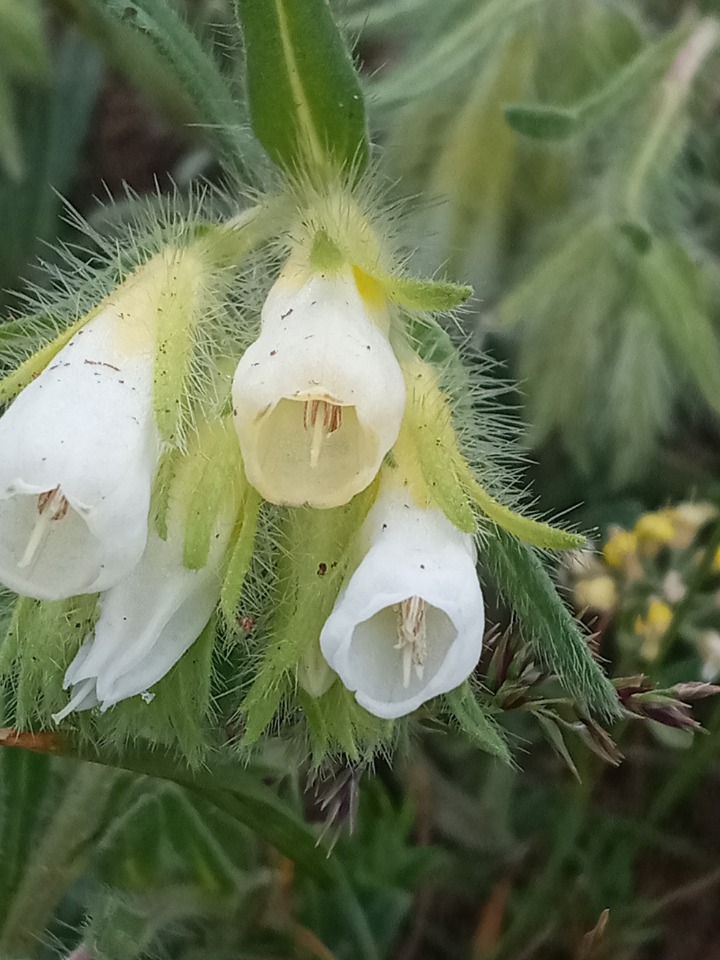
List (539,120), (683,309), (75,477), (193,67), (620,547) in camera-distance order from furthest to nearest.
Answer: (683,309), (620,547), (539,120), (193,67), (75,477)

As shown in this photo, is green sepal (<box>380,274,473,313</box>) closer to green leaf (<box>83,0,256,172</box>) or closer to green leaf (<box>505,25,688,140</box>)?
green leaf (<box>83,0,256,172</box>)

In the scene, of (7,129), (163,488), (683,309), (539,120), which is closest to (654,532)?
(683,309)

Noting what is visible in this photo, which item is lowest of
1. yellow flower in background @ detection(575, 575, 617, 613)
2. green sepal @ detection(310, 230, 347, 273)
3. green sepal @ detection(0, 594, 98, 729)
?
yellow flower in background @ detection(575, 575, 617, 613)

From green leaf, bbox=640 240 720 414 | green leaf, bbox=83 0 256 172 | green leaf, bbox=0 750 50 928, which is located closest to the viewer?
green leaf, bbox=83 0 256 172

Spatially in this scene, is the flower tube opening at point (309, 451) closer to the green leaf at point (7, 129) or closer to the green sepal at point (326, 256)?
the green sepal at point (326, 256)

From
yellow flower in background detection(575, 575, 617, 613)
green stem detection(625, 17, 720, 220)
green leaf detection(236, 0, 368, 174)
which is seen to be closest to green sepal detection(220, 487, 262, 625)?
green leaf detection(236, 0, 368, 174)

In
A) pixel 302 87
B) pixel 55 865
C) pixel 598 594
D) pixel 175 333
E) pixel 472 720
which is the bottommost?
pixel 55 865

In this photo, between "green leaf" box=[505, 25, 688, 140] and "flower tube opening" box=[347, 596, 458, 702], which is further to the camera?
"green leaf" box=[505, 25, 688, 140]

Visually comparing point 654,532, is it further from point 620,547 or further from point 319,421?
point 319,421
